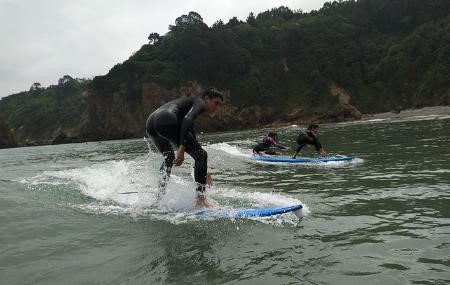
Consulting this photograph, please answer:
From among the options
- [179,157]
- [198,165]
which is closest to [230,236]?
[179,157]

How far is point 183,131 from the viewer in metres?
7.76

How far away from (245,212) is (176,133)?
2.08 metres

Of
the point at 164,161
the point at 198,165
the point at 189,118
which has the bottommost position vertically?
the point at 198,165

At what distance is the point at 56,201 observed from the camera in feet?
30.3

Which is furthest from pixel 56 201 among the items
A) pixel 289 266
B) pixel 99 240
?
pixel 289 266

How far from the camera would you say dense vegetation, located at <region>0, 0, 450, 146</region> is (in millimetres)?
82938

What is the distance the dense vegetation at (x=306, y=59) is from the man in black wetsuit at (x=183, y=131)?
7510 cm

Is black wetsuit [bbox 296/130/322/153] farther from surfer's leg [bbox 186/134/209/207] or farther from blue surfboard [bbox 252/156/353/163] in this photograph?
surfer's leg [bbox 186/134/209/207]

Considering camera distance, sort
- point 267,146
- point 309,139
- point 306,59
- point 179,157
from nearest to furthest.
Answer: point 179,157 < point 309,139 < point 267,146 < point 306,59

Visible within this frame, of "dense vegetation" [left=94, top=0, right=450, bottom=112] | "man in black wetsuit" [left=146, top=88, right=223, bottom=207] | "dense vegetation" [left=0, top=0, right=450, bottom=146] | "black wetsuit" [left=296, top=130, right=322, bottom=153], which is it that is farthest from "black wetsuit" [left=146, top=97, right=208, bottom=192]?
"dense vegetation" [left=94, top=0, right=450, bottom=112]

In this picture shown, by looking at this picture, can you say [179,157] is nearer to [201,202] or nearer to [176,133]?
[176,133]

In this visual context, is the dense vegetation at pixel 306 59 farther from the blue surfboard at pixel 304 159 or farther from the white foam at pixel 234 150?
the blue surfboard at pixel 304 159

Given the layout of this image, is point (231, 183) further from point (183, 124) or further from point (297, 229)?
point (297, 229)

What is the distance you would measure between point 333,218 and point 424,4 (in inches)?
4224
